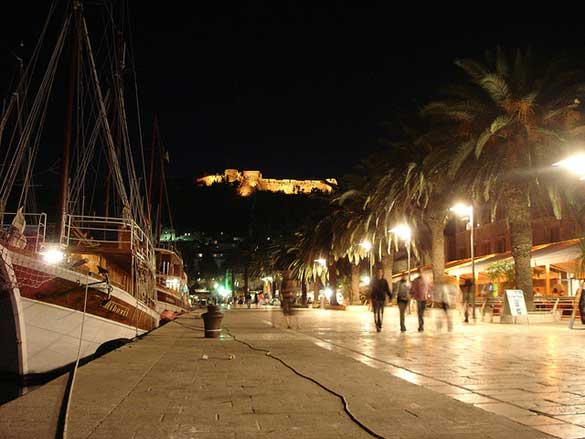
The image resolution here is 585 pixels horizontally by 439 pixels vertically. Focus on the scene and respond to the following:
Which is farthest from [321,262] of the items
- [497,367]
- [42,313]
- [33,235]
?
[497,367]

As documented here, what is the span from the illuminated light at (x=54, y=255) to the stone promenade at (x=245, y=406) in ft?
24.1

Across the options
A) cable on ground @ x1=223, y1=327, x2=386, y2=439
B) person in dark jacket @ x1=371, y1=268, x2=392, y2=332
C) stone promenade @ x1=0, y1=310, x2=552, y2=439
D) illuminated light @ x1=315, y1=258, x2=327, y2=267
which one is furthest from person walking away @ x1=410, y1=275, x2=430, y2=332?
illuminated light @ x1=315, y1=258, x2=327, y2=267

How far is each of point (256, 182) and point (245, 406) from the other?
6532 inches

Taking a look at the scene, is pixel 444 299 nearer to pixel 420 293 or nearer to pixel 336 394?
pixel 420 293

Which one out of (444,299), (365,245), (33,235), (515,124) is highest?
(515,124)

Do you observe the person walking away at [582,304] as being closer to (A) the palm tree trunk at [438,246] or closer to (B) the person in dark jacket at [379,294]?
(B) the person in dark jacket at [379,294]

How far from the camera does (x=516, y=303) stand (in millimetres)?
20125

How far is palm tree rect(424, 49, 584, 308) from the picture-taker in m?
20.0

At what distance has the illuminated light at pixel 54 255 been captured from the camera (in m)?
15.9

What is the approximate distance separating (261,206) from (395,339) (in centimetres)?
12261

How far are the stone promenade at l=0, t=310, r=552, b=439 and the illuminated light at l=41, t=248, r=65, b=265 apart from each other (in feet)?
24.1

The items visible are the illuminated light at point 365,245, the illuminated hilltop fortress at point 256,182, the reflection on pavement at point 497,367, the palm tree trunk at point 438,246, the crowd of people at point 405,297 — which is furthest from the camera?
the illuminated hilltop fortress at point 256,182

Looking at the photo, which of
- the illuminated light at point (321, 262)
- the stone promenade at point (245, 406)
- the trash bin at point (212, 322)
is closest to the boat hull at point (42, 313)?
the trash bin at point (212, 322)

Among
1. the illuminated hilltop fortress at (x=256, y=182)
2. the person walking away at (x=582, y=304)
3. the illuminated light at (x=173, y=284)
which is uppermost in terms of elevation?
the illuminated hilltop fortress at (x=256, y=182)
